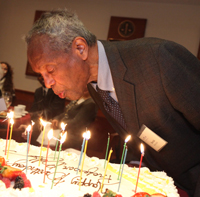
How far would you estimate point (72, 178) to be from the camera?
149cm

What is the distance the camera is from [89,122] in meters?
3.28

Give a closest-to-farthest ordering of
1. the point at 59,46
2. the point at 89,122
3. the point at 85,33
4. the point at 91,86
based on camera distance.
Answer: the point at 59,46 < the point at 85,33 < the point at 91,86 < the point at 89,122

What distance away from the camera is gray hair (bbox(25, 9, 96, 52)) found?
4.35 feet

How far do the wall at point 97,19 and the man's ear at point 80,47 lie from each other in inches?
174

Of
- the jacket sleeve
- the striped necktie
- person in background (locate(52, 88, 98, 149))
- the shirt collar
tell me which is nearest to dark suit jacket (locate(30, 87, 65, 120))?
person in background (locate(52, 88, 98, 149))

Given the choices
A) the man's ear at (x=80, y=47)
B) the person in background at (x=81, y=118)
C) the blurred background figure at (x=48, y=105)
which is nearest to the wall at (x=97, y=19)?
the blurred background figure at (x=48, y=105)

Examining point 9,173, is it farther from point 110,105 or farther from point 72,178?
point 110,105

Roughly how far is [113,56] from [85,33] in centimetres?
23

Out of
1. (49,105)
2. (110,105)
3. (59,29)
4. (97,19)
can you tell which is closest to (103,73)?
(110,105)

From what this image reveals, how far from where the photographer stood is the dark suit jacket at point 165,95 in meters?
1.34

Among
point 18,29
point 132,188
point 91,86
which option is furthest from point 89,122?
point 18,29

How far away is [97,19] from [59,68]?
5.01 meters

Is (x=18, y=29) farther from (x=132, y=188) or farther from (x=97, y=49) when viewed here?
(x=132, y=188)

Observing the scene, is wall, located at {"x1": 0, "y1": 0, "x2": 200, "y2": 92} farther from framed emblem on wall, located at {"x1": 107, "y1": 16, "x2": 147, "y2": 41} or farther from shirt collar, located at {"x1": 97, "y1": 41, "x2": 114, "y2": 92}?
shirt collar, located at {"x1": 97, "y1": 41, "x2": 114, "y2": 92}
